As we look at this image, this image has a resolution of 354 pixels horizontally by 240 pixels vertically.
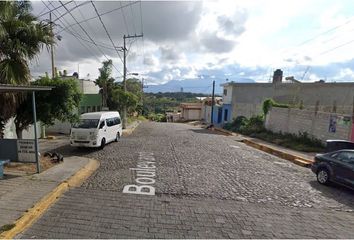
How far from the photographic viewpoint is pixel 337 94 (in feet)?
89.9

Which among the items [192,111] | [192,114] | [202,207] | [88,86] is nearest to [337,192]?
[202,207]

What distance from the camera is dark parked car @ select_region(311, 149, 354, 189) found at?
325 inches

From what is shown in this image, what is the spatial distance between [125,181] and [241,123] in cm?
2255

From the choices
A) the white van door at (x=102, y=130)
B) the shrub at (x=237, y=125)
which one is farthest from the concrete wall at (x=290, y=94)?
the white van door at (x=102, y=130)

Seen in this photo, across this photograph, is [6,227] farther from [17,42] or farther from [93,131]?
[93,131]

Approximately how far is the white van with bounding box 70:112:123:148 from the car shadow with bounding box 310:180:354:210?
32.1ft

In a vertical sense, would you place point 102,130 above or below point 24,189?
above

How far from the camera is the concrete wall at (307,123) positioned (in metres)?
15.1

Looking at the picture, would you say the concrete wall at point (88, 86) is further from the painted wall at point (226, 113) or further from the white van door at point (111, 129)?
the painted wall at point (226, 113)

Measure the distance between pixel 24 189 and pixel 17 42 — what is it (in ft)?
15.1

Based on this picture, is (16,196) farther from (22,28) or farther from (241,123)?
(241,123)

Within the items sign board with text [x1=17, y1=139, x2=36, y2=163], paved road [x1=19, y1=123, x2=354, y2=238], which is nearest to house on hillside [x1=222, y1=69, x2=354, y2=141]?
paved road [x1=19, y1=123, x2=354, y2=238]

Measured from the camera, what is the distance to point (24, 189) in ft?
22.0

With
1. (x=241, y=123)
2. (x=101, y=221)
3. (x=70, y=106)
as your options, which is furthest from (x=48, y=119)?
(x=241, y=123)
